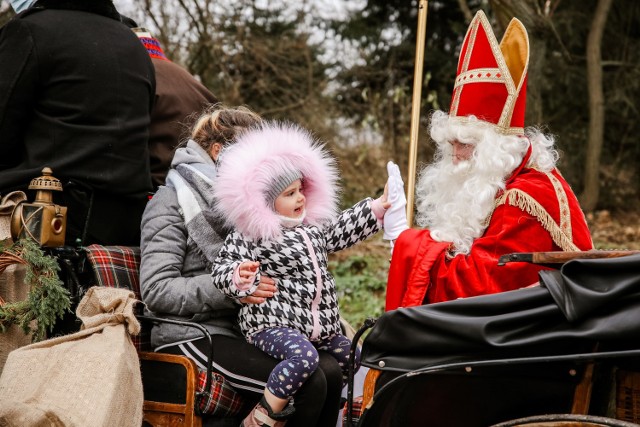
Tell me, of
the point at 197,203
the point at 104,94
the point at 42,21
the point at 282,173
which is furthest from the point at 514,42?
the point at 42,21

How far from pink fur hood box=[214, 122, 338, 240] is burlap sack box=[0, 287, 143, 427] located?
0.59 meters

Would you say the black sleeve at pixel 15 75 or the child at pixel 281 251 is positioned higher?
the black sleeve at pixel 15 75

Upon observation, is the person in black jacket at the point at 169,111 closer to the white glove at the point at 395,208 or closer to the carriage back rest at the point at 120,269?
the carriage back rest at the point at 120,269

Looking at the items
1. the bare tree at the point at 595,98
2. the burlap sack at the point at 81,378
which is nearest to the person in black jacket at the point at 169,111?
the burlap sack at the point at 81,378

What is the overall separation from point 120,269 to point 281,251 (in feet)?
2.57

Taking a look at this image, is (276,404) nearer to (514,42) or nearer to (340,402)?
(340,402)

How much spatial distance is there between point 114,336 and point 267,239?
0.71 m

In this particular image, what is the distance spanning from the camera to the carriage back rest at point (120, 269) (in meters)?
3.39

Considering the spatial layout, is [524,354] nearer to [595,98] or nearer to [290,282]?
[290,282]

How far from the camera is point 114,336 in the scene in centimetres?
307

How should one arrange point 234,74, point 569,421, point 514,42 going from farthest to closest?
point 234,74 → point 514,42 → point 569,421

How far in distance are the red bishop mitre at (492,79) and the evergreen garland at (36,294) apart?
1.85 meters

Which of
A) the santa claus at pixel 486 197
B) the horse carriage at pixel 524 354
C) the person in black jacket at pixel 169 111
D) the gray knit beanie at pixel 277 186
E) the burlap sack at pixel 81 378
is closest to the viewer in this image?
the horse carriage at pixel 524 354

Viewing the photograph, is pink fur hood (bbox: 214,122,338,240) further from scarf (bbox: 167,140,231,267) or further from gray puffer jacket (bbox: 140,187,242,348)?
gray puffer jacket (bbox: 140,187,242,348)
